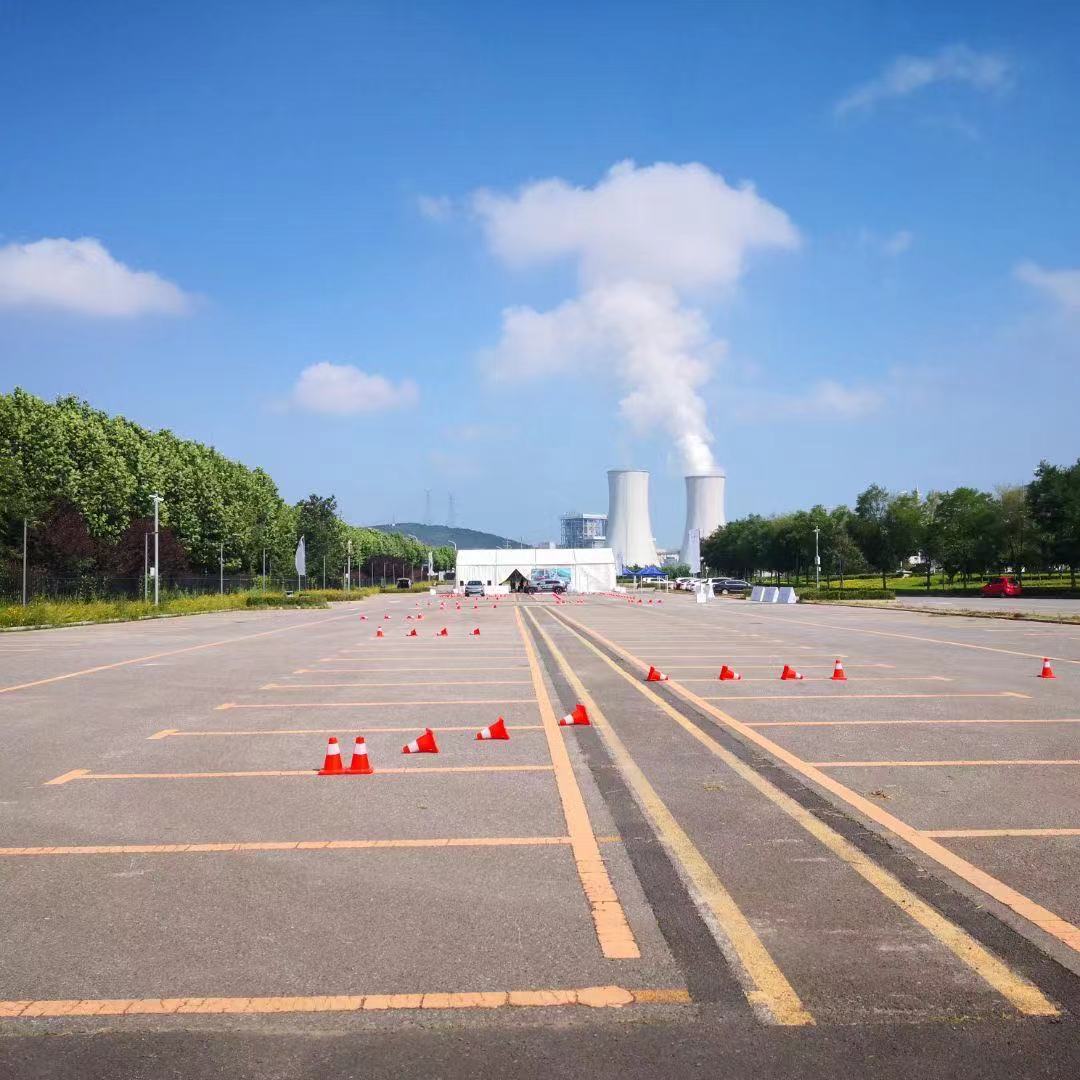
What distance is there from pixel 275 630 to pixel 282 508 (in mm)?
70214

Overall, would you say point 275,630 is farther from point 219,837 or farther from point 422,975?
point 422,975

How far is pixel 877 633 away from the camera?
97.3 feet

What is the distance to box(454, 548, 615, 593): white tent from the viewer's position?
11850cm

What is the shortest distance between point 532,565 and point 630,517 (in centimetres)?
3167

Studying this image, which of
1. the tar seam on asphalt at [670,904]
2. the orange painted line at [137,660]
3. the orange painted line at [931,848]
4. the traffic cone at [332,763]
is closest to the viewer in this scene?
the tar seam on asphalt at [670,904]

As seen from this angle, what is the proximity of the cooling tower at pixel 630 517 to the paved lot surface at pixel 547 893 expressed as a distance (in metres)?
141

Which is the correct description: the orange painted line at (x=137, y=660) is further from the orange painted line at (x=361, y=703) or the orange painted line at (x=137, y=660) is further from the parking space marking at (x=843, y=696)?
the parking space marking at (x=843, y=696)

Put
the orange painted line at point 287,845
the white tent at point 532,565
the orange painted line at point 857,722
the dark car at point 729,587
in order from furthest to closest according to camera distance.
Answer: the white tent at point 532,565
the dark car at point 729,587
the orange painted line at point 857,722
the orange painted line at point 287,845

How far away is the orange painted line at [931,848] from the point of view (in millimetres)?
5148

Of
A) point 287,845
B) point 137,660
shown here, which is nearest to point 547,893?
point 287,845

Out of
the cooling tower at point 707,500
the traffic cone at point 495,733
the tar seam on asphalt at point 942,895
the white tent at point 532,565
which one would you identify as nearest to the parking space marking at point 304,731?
the traffic cone at point 495,733

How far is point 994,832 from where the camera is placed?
695 cm

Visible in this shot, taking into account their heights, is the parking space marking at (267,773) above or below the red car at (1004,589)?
below

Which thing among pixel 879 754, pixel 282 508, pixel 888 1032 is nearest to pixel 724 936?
pixel 888 1032
